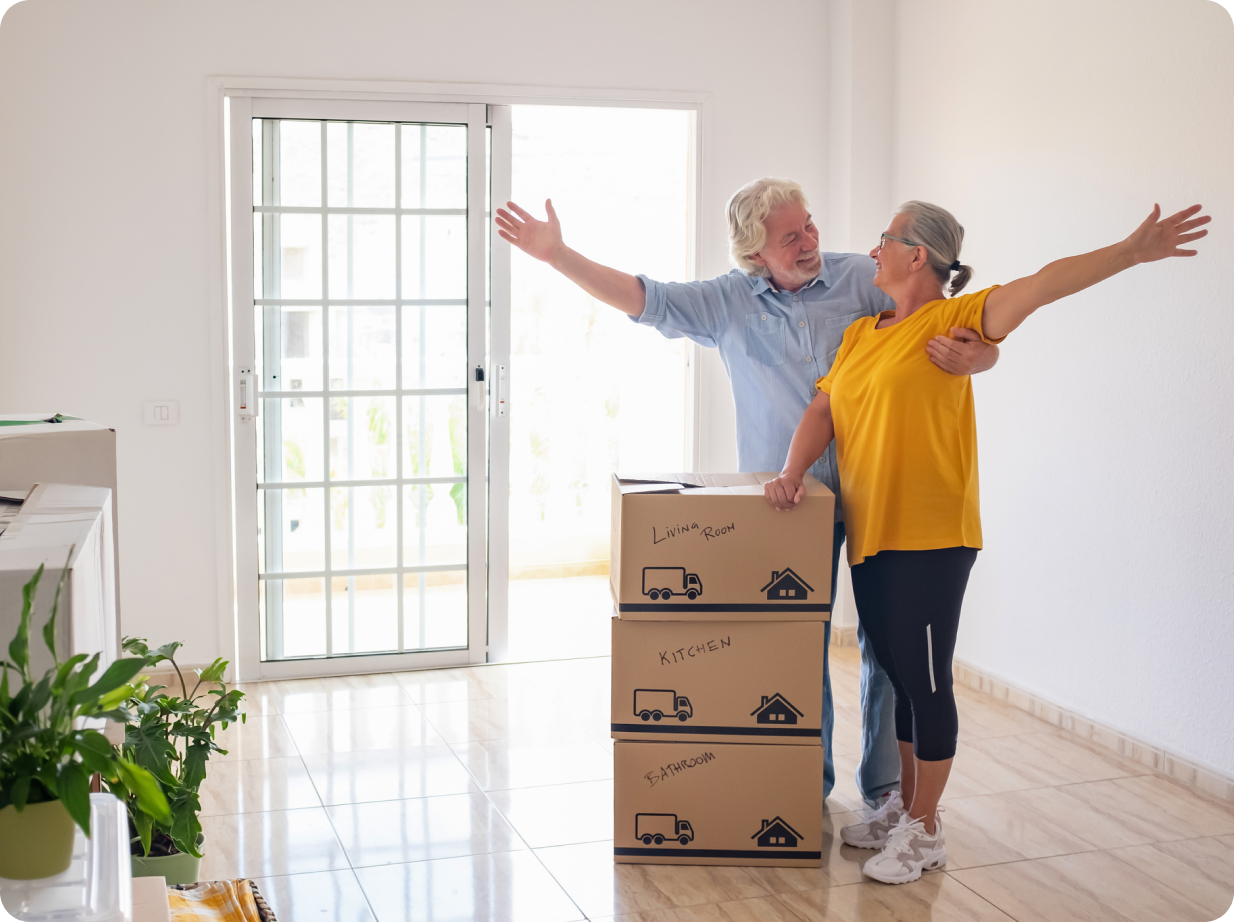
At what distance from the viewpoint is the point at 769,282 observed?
247cm

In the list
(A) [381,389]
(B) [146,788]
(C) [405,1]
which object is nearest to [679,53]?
(C) [405,1]

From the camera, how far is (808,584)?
7.09ft

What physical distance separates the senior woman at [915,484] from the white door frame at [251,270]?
67.1 inches

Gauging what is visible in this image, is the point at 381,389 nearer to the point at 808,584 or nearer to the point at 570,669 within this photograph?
the point at 570,669

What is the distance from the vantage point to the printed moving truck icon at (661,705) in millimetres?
2201

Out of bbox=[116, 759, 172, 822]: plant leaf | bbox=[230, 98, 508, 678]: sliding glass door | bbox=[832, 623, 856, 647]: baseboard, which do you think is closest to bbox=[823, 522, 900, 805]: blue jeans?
bbox=[832, 623, 856, 647]: baseboard

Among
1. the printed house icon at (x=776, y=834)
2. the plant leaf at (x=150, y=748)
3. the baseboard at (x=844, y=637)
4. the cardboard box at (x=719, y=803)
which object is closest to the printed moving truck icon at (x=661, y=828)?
the cardboard box at (x=719, y=803)

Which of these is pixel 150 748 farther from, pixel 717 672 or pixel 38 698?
pixel 38 698

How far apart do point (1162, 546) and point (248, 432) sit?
2.80 m

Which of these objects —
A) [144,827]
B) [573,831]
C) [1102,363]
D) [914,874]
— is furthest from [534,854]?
[1102,363]

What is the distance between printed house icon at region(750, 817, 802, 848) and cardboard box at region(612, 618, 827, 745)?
185 mm

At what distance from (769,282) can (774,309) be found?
0.07 metres

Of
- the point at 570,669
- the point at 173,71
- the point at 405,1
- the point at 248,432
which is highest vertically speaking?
the point at 405,1

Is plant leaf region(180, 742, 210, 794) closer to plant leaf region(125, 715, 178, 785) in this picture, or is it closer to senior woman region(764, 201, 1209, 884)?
plant leaf region(125, 715, 178, 785)
